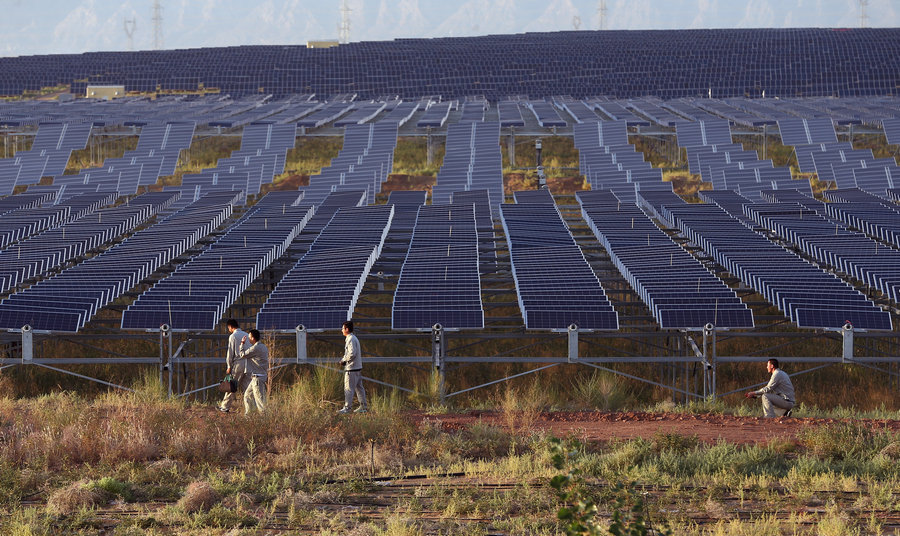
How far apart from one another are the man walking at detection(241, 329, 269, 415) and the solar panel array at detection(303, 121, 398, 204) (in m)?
22.4

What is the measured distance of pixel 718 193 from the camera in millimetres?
38688

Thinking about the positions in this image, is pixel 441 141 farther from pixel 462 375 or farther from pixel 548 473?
pixel 548 473

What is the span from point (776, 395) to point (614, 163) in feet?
95.6

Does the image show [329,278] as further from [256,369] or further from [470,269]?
[256,369]

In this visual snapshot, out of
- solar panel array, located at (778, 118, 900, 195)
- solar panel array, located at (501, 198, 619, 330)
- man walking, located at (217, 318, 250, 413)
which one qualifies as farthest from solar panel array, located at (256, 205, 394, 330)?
solar panel array, located at (778, 118, 900, 195)

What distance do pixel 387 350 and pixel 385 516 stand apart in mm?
11208

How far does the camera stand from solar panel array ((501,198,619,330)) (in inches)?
736

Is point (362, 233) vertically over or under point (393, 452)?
over

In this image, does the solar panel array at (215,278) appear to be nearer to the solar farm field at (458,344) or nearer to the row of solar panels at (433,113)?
the solar farm field at (458,344)

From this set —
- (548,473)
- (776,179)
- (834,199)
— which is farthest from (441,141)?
(548,473)

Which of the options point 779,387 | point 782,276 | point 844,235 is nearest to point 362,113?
point 844,235

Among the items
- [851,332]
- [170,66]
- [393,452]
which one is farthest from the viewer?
[170,66]

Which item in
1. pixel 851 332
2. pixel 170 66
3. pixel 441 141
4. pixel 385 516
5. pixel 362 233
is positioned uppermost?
pixel 170 66

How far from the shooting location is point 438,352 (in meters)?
18.8
